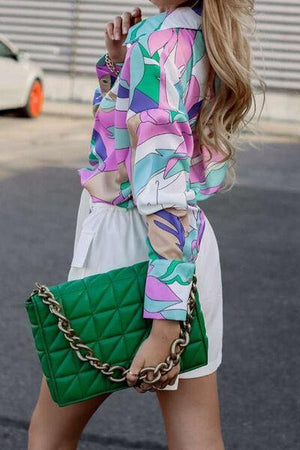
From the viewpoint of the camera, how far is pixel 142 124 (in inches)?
75.5

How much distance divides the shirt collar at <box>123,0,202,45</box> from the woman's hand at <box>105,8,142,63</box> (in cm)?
33

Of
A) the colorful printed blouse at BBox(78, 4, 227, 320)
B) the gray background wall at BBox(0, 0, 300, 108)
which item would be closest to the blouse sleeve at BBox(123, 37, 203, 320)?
the colorful printed blouse at BBox(78, 4, 227, 320)

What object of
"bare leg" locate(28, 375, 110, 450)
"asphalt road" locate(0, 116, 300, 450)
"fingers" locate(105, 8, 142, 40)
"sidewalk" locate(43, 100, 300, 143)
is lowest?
"sidewalk" locate(43, 100, 300, 143)

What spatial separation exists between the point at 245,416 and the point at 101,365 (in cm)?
193

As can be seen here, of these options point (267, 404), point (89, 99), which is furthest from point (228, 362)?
point (89, 99)

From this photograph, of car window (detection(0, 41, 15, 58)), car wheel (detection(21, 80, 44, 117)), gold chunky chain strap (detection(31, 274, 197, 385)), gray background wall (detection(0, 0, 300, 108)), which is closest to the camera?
gold chunky chain strap (detection(31, 274, 197, 385))

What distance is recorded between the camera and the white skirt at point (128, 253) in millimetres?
2074

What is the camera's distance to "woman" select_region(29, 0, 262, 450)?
6.28 ft

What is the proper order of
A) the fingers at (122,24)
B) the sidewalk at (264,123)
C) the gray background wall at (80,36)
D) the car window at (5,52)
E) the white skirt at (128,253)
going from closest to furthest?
the white skirt at (128,253) → the fingers at (122,24) → the sidewalk at (264,123) → the car window at (5,52) → the gray background wall at (80,36)

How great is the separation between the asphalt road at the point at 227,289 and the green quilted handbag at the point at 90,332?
1542 millimetres

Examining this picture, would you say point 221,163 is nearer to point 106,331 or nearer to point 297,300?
point 106,331

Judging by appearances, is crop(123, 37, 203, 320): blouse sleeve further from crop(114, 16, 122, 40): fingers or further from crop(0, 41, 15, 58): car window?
crop(0, 41, 15, 58): car window

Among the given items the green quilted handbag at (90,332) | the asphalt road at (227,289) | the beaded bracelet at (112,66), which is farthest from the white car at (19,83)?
the green quilted handbag at (90,332)

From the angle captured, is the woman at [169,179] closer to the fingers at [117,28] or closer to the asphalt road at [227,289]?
the fingers at [117,28]
